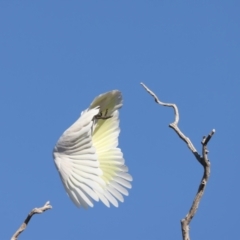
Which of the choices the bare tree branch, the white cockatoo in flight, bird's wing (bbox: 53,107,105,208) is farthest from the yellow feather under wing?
the bare tree branch

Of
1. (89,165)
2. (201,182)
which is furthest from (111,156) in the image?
(201,182)

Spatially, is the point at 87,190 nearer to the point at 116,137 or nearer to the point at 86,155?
the point at 86,155

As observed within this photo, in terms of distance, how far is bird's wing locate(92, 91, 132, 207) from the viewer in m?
5.66

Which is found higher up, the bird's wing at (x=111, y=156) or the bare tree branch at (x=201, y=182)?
the bird's wing at (x=111, y=156)

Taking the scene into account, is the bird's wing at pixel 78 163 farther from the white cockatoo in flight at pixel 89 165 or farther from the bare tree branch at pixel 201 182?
the bare tree branch at pixel 201 182

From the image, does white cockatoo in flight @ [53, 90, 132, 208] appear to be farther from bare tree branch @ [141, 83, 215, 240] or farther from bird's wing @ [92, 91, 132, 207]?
bare tree branch @ [141, 83, 215, 240]

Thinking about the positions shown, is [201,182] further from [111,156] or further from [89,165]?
[111,156]

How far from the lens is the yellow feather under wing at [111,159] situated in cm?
570

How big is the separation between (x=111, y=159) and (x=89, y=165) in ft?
2.39

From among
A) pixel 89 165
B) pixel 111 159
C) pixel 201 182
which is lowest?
pixel 201 182

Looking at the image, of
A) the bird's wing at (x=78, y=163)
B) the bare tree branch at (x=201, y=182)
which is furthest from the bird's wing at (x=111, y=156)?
the bare tree branch at (x=201, y=182)

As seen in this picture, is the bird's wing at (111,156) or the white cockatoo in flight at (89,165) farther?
the bird's wing at (111,156)

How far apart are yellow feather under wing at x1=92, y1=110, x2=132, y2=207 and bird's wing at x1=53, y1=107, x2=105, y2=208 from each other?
0.37m

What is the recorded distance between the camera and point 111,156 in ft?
19.5
